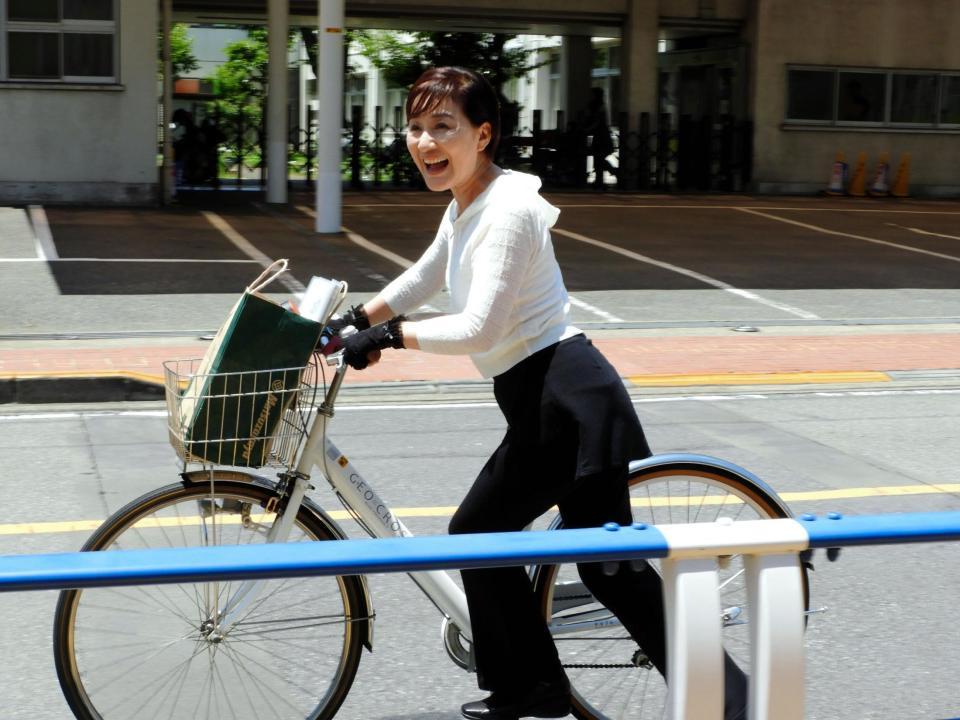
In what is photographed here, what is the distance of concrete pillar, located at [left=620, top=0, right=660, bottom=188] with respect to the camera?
81.4 ft

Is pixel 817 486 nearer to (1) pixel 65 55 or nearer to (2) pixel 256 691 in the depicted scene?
(2) pixel 256 691

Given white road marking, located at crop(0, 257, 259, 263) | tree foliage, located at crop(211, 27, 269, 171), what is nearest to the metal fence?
white road marking, located at crop(0, 257, 259, 263)

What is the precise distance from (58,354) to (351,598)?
21.9ft

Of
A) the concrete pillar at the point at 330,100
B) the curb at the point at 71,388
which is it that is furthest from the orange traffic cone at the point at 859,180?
the curb at the point at 71,388

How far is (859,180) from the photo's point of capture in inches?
990

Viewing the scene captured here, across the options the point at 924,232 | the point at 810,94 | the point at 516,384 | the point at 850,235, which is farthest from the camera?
the point at 810,94

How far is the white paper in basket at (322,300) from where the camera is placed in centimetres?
315

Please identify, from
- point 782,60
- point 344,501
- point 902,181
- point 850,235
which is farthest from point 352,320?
point 902,181

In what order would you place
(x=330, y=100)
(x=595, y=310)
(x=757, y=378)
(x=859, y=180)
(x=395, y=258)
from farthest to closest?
(x=859, y=180)
(x=330, y=100)
(x=395, y=258)
(x=595, y=310)
(x=757, y=378)

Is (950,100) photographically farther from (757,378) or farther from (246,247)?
(757,378)

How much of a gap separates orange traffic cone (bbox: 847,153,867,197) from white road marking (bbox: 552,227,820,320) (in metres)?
9.02

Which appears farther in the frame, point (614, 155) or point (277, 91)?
point (614, 155)

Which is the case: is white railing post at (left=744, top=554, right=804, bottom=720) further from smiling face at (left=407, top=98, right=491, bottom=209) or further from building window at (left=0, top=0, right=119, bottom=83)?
building window at (left=0, top=0, right=119, bottom=83)

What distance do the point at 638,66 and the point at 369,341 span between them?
74.8 feet
